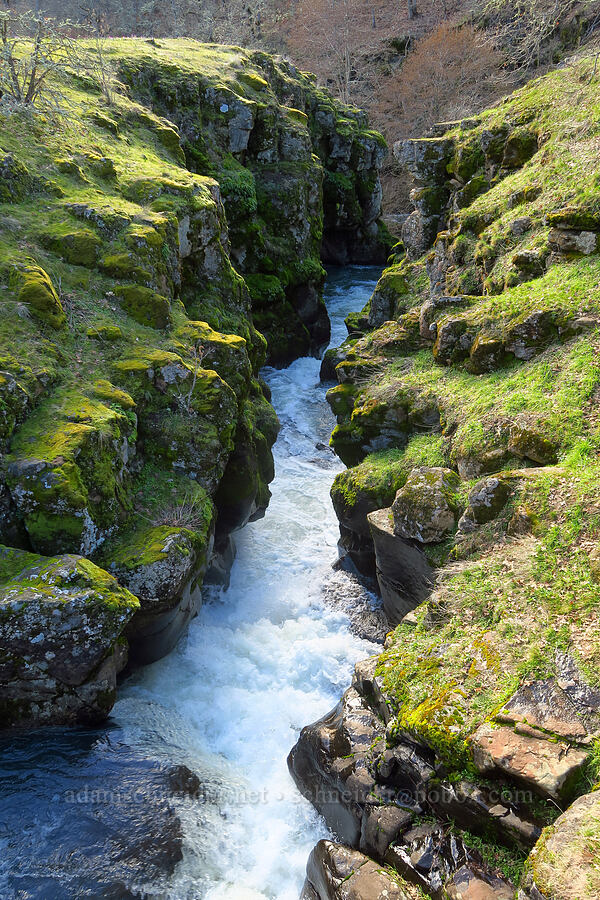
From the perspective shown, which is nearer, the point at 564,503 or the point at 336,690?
the point at 564,503

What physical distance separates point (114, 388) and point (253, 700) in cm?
590

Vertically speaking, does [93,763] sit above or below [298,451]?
below

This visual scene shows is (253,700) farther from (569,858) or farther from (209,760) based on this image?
(569,858)

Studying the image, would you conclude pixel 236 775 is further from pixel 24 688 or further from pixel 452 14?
pixel 452 14

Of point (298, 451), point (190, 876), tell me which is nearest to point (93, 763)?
point (190, 876)

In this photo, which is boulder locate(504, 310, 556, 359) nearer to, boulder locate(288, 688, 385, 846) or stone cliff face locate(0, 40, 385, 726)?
stone cliff face locate(0, 40, 385, 726)

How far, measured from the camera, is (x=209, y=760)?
8016 millimetres

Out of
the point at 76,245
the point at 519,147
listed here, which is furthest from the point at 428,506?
the point at 519,147

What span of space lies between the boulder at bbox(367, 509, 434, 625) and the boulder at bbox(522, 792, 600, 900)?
424 centimetres

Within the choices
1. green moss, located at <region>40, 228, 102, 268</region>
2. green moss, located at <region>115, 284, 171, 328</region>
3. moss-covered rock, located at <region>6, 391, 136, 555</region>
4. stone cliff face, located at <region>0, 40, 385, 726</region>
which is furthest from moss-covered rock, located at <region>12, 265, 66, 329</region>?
moss-covered rock, located at <region>6, 391, 136, 555</region>

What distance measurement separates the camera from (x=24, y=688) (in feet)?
22.3

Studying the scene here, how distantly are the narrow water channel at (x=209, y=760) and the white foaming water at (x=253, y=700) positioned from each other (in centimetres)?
2

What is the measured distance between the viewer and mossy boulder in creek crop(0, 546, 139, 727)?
650 centimetres

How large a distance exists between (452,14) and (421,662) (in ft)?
180
